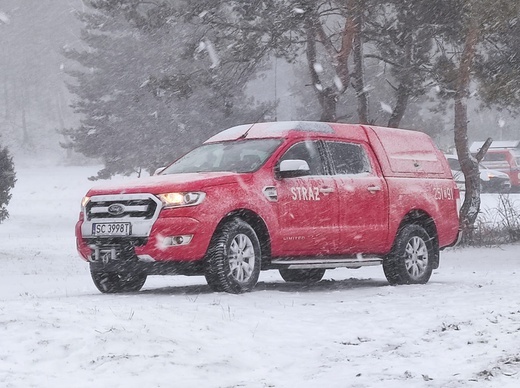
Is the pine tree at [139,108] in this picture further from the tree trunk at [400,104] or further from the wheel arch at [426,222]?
the wheel arch at [426,222]

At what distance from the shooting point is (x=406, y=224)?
11977 millimetres

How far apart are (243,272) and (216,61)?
42.7 ft

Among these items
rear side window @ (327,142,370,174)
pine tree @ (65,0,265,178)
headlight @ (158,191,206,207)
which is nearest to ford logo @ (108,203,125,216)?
headlight @ (158,191,206,207)

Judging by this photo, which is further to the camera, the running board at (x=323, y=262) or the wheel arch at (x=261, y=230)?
the running board at (x=323, y=262)

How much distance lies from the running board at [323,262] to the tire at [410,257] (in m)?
0.32

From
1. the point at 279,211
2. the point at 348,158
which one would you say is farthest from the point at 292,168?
the point at 348,158

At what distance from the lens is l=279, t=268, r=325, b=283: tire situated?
12.6 meters

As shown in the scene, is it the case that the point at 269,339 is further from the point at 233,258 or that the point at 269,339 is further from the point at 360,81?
the point at 360,81

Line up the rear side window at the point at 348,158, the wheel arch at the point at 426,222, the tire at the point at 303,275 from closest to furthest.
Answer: the rear side window at the point at 348,158 → the wheel arch at the point at 426,222 → the tire at the point at 303,275

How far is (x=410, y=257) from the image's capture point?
11867 millimetres

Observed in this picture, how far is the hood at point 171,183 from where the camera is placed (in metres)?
9.45

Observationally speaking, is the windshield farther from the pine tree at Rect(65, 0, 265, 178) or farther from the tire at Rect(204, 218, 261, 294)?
the pine tree at Rect(65, 0, 265, 178)

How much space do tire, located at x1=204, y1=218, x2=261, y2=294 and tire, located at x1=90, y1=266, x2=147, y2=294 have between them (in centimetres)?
135

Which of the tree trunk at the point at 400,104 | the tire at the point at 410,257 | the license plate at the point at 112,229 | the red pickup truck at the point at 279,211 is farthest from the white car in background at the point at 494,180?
the license plate at the point at 112,229
